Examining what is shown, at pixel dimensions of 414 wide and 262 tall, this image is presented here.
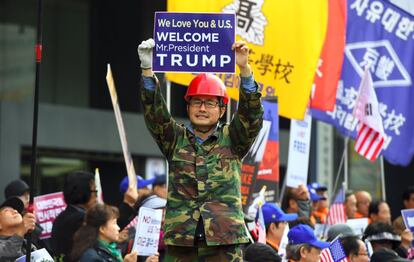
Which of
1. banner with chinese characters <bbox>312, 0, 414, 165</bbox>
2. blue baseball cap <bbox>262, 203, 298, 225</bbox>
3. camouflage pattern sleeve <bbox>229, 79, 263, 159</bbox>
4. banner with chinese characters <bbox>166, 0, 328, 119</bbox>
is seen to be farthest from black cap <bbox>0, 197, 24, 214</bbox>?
banner with chinese characters <bbox>312, 0, 414, 165</bbox>

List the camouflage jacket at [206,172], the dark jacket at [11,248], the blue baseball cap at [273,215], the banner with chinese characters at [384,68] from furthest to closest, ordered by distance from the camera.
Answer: the banner with chinese characters at [384,68]
the blue baseball cap at [273,215]
the dark jacket at [11,248]
the camouflage jacket at [206,172]

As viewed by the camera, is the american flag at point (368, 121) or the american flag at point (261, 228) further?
the american flag at point (368, 121)

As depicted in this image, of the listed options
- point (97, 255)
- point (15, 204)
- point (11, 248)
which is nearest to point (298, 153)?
point (97, 255)

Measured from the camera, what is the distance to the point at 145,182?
13648 mm

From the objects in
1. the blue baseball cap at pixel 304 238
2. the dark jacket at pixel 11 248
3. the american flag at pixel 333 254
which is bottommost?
the american flag at pixel 333 254

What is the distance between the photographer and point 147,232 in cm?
1039

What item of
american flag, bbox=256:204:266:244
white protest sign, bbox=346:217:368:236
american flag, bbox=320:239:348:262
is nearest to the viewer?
american flag, bbox=320:239:348:262

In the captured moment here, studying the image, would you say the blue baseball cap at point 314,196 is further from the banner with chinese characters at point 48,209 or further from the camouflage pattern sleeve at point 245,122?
the camouflage pattern sleeve at point 245,122

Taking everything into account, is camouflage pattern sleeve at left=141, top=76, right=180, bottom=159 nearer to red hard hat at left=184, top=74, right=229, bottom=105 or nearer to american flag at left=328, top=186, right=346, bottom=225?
red hard hat at left=184, top=74, right=229, bottom=105

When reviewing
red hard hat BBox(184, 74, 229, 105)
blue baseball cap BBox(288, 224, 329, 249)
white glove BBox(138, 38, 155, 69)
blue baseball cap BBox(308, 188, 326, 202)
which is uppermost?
white glove BBox(138, 38, 155, 69)

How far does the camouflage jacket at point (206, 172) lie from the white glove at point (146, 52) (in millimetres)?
162

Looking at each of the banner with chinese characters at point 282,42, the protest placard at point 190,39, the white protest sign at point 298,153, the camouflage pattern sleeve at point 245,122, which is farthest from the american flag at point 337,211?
the camouflage pattern sleeve at point 245,122

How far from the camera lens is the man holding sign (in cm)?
804

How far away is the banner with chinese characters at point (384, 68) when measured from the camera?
15.7 metres
